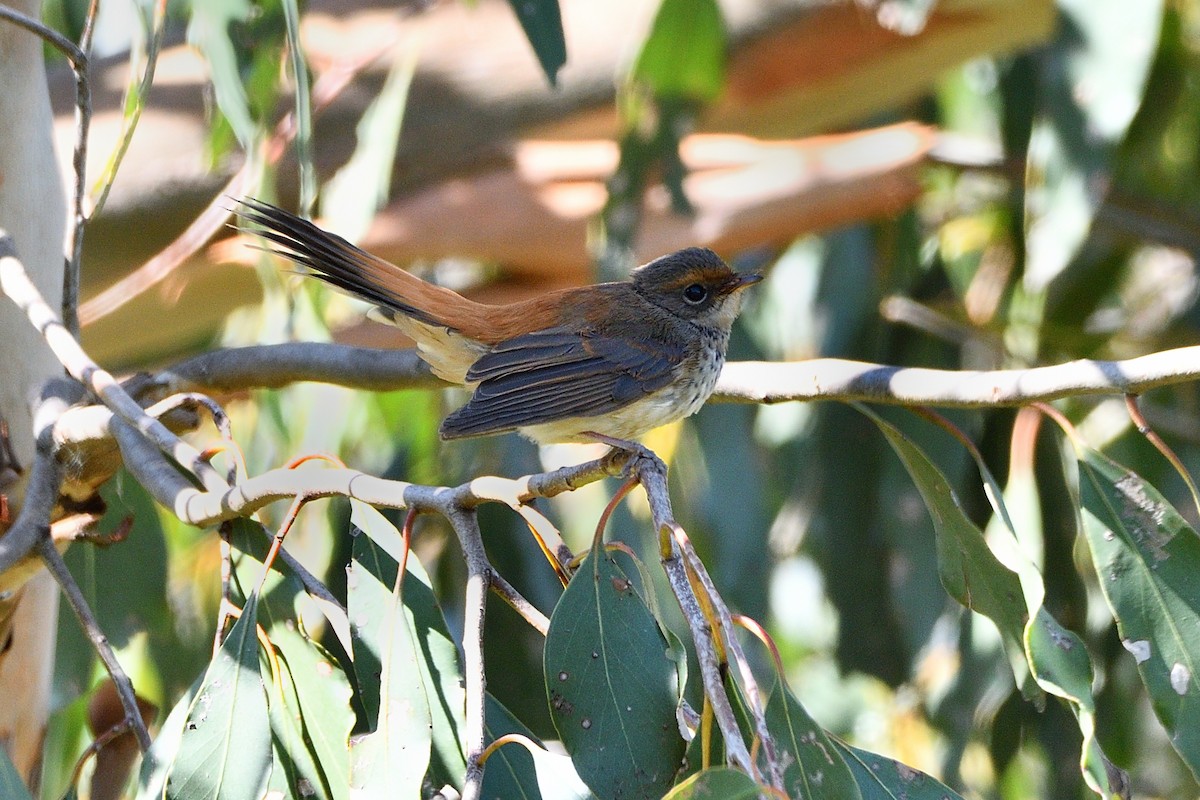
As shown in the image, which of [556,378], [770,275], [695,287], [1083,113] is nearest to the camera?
[556,378]

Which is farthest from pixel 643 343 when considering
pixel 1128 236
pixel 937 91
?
pixel 937 91

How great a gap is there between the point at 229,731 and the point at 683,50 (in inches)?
82.6

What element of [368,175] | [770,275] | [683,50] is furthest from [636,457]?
[770,275]

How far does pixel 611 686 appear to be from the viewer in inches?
59.8

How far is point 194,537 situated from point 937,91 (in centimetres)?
342

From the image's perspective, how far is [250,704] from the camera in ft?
5.28

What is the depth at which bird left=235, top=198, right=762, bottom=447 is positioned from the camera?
2.25 metres

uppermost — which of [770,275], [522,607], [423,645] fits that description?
[522,607]

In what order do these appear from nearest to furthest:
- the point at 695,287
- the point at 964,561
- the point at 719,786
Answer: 1. the point at 719,786
2. the point at 964,561
3. the point at 695,287

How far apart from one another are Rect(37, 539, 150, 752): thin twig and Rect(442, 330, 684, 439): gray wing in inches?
25.8

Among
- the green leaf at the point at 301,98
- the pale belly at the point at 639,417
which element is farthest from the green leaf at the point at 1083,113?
the green leaf at the point at 301,98

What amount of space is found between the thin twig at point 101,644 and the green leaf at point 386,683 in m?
0.29

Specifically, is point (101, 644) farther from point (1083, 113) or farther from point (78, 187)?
point (1083, 113)

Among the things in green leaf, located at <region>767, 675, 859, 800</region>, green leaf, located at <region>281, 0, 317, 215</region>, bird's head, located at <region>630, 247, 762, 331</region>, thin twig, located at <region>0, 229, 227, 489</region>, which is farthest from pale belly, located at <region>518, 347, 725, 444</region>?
green leaf, located at <region>767, 675, 859, 800</region>
